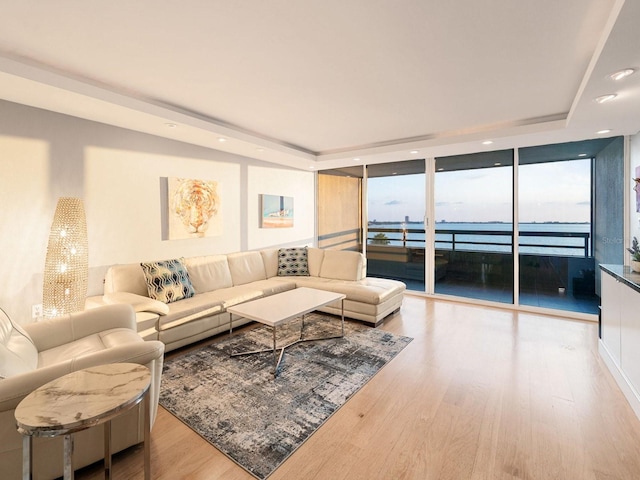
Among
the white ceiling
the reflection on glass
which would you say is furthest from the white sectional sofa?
the reflection on glass

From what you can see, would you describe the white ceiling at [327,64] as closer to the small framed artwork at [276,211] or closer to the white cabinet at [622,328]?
the white cabinet at [622,328]

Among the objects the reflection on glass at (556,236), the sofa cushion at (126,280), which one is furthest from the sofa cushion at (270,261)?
the reflection on glass at (556,236)

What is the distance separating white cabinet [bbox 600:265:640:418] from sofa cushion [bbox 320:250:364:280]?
2.74 meters

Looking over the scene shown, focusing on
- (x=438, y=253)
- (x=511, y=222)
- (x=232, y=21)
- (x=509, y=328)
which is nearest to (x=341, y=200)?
(x=438, y=253)

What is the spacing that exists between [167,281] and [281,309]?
4.61 ft

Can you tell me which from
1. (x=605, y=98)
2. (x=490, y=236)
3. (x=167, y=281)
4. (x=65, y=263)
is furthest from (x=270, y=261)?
(x=605, y=98)

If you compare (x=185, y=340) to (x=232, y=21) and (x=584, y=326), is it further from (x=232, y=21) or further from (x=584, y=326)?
(x=584, y=326)

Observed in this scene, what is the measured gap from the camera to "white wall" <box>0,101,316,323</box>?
9.00ft

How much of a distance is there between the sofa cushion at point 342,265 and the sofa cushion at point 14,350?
3.52 m

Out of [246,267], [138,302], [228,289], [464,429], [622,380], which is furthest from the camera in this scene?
[246,267]

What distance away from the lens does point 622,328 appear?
247cm

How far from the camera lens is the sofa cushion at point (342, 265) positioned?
4.66 metres

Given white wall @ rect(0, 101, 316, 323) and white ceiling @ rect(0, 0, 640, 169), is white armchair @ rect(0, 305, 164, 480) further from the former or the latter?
white ceiling @ rect(0, 0, 640, 169)

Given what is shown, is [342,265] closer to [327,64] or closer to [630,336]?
[327,64]
